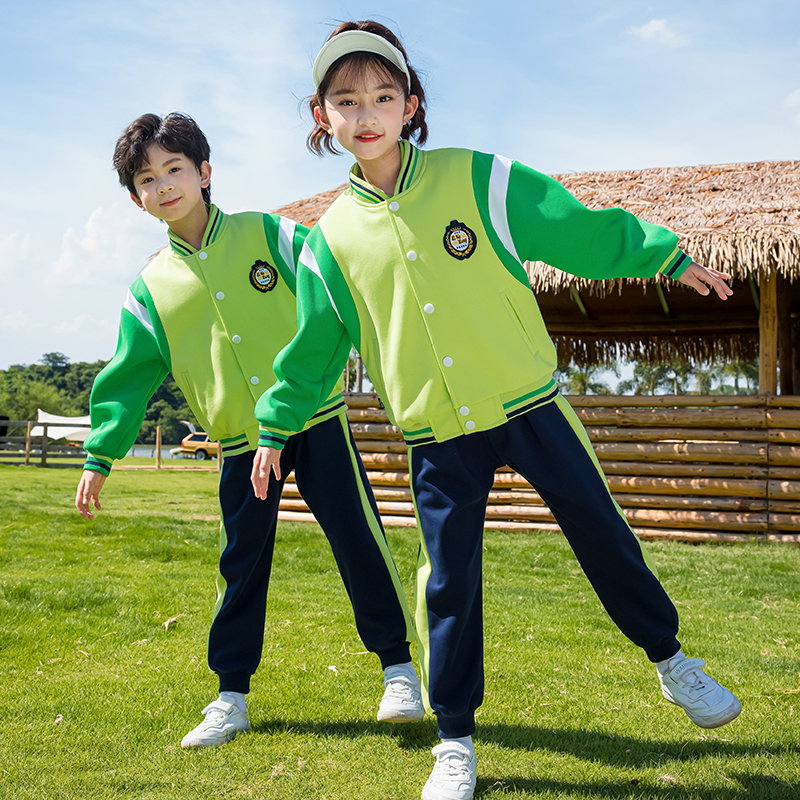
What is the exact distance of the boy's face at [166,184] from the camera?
2.85 m

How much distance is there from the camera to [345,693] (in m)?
3.27

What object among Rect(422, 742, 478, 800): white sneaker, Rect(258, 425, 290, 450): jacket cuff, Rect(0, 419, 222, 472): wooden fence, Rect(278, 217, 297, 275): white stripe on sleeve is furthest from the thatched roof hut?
Rect(0, 419, 222, 472): wooden fence

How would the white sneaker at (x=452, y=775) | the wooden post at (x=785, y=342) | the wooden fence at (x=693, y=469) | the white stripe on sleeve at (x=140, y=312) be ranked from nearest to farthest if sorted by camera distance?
the white sneaker at (x=452, y=775), the white stripe on sleeve at (x=140, y=312), the wooden fence at (x=693, y=469), the wooden post at (x=785, y=342)

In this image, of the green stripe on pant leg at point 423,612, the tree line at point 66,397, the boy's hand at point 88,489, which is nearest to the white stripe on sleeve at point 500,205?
the green stripe on pant leg at point 423,612

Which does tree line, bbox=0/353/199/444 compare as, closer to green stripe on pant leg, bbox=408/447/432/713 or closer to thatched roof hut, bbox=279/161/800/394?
thatched roof hut, bbox=279/161/800/394

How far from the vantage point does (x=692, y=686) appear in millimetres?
2324

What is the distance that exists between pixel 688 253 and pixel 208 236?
6.64 meters

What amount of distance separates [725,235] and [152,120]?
22.4 ft

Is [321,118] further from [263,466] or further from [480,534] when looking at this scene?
[480,534]

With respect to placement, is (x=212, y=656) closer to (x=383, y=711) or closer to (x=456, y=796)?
(x=383, y=711)

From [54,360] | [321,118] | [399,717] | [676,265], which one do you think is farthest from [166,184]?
[54,360]

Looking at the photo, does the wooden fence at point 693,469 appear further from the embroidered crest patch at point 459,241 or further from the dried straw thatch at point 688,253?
the embroidered crest patch at point 459,241

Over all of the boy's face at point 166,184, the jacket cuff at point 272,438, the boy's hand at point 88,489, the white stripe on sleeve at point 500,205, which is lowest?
the boy's hand at point 88,489

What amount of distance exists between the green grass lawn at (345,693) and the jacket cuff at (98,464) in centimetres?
94
